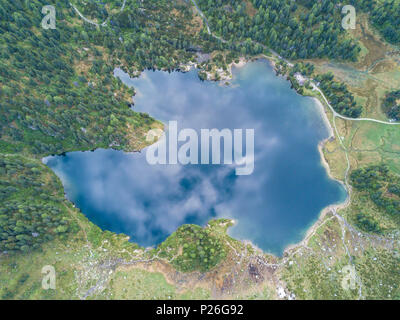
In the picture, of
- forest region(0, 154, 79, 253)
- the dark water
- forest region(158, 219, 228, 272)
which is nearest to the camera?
forest region(0, 154, 79, 253)

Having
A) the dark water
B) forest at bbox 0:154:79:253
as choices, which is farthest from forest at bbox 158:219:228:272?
forest at bbox 0:154:79:253

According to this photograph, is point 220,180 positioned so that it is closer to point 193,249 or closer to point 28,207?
point 193,249

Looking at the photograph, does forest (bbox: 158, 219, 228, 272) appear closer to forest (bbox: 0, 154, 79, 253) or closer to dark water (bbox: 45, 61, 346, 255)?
dark water (bbox: 45, 61, 346, 255)

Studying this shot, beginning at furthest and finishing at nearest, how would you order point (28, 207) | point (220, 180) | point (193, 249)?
point (220, 180), point (193, 249), point (28, 207)

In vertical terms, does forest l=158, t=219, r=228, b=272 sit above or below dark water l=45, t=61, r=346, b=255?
below

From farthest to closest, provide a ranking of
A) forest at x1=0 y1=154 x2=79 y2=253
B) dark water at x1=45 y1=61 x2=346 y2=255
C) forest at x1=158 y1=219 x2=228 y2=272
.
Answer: dark water at x1=45 y1=61 x2=346 y2=255, forest at x1=158 y1=219 x2=228 y2=272, forest at x1=0 y1=154 x2=79 y2=253

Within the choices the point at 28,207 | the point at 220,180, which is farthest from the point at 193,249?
the point at 28,207

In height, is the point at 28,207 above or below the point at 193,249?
above
